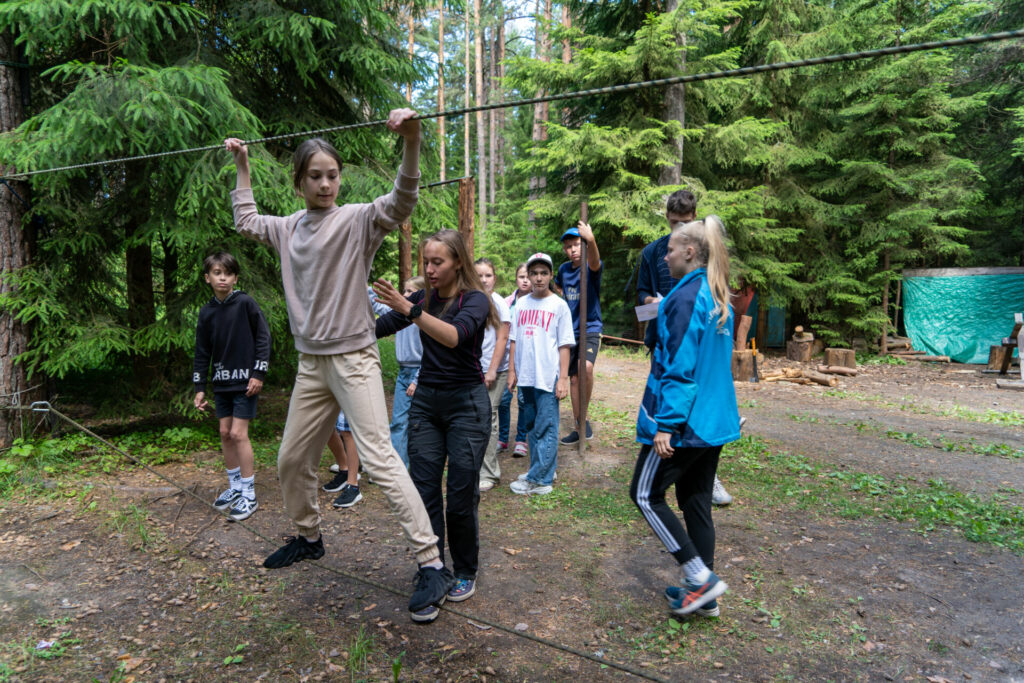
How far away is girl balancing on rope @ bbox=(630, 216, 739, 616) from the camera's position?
3.01 metres

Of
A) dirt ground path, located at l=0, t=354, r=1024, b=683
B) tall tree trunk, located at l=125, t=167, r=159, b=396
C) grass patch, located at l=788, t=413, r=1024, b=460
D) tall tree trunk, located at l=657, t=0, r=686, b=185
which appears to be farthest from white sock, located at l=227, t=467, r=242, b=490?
tall tree trunk, located at l=657, t=0, r=686, b=185

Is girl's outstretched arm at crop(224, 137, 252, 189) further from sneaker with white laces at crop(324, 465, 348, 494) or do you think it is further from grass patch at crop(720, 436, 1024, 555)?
grass patch at crop(720, 436, 1024, 555)

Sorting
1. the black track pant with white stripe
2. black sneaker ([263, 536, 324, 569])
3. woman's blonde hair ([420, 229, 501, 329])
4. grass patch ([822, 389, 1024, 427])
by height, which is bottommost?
grass patch ([822, 389, 1024, 427])

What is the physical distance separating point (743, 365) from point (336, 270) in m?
10.7

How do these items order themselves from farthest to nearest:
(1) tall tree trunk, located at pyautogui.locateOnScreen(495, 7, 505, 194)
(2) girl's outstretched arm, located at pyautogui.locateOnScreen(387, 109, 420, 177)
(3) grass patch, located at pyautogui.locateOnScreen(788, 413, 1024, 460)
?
(1) tall tree trunk, located at pyautogui.locateOnScreen(495, 7, 505, 194) < (3) grass patch, located at pyautogui.locateOnScreen(788, 413, 1024, 460) < (2) girl's outstretched arm, located at pyautogui.locateOnScreen(387, 109, 420, 177)

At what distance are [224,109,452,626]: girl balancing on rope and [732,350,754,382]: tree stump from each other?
33.7 feet

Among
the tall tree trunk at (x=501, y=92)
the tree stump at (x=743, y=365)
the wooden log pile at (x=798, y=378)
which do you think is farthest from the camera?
the tall tree trunk at (x=501, y=92)

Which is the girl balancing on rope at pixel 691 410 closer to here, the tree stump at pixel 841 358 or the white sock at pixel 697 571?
the white sock at pixel 697 571

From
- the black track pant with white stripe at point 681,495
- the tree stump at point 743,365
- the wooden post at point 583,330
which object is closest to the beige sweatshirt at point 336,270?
the black track pant with white stripe at point 681,495

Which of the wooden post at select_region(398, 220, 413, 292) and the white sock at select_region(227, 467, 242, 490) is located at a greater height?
the wooden post at select_region(398, 220, 413, 292)

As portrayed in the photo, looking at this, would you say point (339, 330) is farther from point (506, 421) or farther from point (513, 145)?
point (513, 145)

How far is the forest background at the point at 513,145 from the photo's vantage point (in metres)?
5.52

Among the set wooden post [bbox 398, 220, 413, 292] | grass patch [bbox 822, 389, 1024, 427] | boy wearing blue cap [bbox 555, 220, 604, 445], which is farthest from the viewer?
wooden post [bbox 398, 220, 413, 292]

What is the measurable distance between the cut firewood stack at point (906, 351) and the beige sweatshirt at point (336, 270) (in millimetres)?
16011
